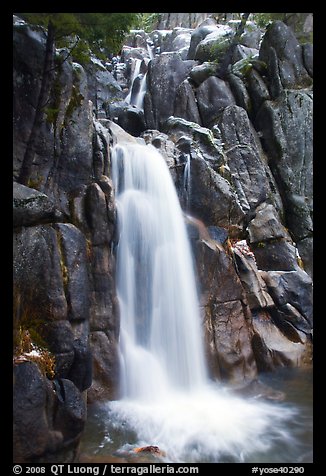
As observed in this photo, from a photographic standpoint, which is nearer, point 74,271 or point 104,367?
point 74,271

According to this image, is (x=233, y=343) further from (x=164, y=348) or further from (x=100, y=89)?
(x=100, y=89)

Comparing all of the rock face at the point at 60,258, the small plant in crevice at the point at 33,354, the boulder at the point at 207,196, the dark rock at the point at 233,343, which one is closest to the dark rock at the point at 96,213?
the rock face at the point at 60,258

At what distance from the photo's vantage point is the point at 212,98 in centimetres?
1570

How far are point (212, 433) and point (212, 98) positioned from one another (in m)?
13.5

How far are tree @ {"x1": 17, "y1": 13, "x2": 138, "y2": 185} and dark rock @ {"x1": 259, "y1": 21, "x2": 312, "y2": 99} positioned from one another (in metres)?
10.2

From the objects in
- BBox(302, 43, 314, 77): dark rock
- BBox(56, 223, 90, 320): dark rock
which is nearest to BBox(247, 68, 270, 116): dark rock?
BBox(302, 43, 314, 77): dark rock

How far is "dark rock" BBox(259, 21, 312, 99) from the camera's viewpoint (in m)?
15.4

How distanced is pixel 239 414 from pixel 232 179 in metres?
8.52

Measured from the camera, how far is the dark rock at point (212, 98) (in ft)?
50.9

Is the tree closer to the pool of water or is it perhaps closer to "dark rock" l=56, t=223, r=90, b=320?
"dark rock" l=56, t=223, r=90, b=320

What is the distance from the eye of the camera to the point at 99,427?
6.72m

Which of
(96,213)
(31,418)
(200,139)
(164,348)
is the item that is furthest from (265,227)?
(31,418)

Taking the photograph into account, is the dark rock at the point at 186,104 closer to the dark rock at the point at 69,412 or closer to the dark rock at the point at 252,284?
the dark rock at the point at 252,284

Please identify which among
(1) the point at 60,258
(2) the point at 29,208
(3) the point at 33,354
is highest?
(2) the point at 29,208
